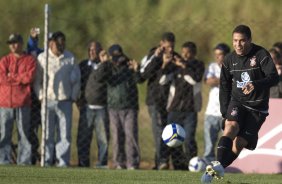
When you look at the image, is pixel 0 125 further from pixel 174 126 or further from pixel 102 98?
pixel 174 126

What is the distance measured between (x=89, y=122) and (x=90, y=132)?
0.69 ft

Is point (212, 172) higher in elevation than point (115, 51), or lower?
lower

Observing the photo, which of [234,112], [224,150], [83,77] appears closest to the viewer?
[224,150]

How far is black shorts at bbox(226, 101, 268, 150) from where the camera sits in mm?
13461

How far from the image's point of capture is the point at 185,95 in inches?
696

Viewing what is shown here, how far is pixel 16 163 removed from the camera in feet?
58.4

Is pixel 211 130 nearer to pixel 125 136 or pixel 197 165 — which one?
pixel 197 165

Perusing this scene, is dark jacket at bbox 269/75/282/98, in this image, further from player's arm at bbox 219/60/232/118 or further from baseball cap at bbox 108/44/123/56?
player's arm at bbox 219/60/232/118

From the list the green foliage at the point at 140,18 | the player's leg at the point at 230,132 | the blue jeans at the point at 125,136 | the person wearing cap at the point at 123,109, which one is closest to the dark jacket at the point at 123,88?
the person wearing cap at the point at 123,109

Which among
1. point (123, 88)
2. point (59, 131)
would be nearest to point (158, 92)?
point (123, 88)

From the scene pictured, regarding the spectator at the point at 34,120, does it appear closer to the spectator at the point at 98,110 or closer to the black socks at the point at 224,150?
the spectator at the point at 98,110

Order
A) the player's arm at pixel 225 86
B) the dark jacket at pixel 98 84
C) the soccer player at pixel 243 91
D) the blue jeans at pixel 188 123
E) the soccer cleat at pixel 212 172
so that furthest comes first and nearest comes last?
the dark jacket at pixel 98 84 → the blue jeans at pixel 188 123 → the player's arm at pixel 225 86 → the soccer player at pixel 243 91 → the soccer cleat at pixel 212 172

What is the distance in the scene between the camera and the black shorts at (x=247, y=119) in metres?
13.5

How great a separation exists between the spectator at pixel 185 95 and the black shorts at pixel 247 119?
13.1 ft
